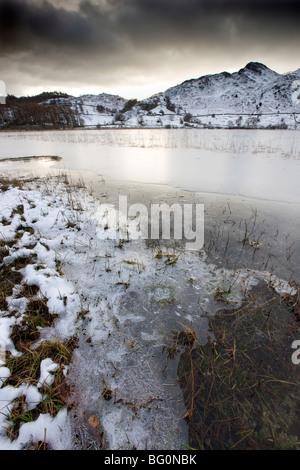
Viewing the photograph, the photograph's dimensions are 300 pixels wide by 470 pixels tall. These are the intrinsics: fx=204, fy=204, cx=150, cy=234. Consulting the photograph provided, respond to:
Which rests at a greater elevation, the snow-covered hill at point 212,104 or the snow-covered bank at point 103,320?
the snow-covered hill at point 212,104

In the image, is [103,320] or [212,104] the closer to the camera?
[103,320]

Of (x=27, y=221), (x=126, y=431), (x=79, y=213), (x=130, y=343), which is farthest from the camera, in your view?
(x=79, y=213)

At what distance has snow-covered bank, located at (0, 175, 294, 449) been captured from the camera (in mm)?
1529

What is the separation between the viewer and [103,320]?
7.79 ft

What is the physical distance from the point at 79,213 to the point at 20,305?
2.59 metres

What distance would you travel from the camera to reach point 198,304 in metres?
2.56

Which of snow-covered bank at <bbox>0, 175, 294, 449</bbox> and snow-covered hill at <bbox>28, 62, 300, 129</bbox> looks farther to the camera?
snow-covered hill at <bbox>28, 62, 300, 129</bbox>

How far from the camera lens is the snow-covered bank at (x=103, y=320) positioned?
1.53 m

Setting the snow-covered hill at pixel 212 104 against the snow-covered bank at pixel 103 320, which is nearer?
the snow-covered bank at pixel 103 320

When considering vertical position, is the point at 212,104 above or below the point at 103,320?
above

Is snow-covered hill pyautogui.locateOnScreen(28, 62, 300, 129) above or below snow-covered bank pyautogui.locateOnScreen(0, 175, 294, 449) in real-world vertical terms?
above
